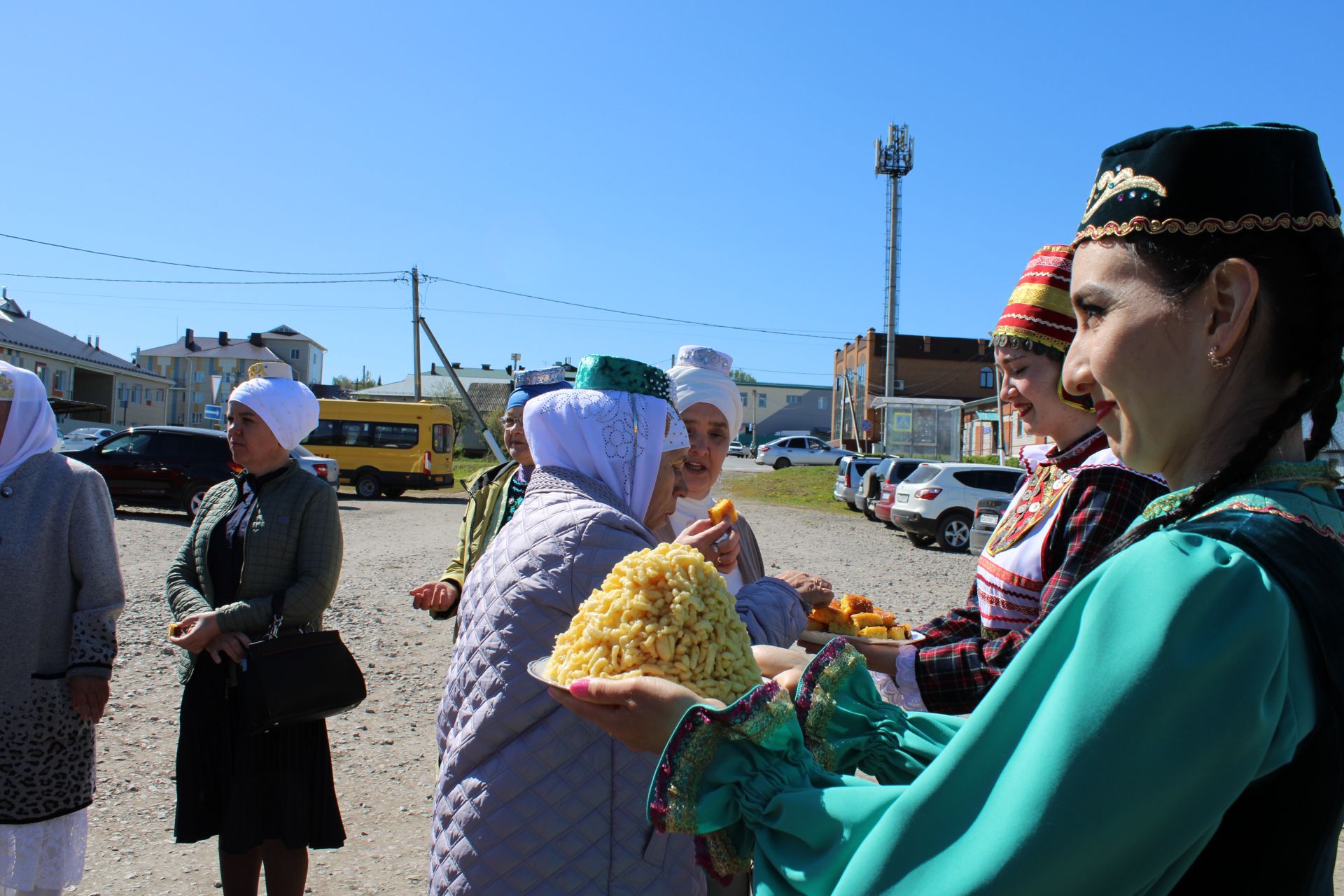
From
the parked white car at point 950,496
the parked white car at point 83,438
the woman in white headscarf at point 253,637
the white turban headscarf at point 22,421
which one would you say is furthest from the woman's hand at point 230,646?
the parked white car at point 83,438

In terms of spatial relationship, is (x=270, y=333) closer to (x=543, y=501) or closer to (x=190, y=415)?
(x=190, y=415)

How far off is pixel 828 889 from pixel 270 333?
106155 mm

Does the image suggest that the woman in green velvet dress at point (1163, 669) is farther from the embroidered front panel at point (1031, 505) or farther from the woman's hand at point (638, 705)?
the embroidered front panel at point (1031, 505)

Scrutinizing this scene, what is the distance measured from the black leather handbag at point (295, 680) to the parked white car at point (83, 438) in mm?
25673

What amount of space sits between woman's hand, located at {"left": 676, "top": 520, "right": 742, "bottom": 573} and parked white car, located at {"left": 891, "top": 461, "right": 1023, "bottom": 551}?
16029mm

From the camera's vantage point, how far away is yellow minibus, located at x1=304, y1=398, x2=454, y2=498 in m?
27.2

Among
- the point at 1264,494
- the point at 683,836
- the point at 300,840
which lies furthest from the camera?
the point at 300,840

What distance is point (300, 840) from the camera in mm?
3727

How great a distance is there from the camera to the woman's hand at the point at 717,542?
2.55 metres

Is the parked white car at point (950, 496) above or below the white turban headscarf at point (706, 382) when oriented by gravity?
below

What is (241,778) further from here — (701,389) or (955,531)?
(955,531)

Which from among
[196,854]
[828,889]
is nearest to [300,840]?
[196,854]

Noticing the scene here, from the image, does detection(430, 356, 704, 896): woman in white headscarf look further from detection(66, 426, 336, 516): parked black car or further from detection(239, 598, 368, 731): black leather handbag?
detection(66, 426, 336, 516): parked black car

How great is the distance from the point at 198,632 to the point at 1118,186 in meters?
3.75
